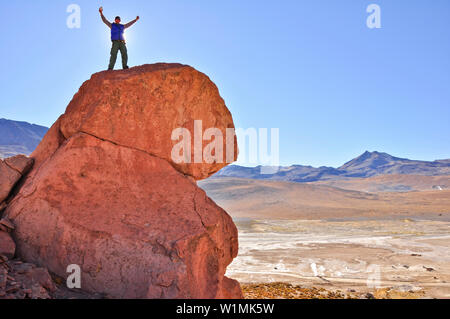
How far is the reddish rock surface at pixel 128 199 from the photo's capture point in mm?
4844

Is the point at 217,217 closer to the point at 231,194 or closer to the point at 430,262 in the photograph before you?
the point at 430,262

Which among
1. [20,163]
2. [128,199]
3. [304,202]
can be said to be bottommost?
[304,202]

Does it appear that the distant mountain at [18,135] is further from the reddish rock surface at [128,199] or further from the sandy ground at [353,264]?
the reddish rock surface at [128,199]

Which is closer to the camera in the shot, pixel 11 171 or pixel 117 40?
pixel 11 171

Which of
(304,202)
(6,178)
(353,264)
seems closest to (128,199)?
(6,178)

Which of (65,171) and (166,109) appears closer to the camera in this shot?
(65,171)

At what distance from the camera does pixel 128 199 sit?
215 inches

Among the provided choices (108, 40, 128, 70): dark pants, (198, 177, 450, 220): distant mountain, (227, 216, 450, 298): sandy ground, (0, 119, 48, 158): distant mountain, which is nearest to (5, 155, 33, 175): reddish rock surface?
(108, 40, 128, 70): dark pants

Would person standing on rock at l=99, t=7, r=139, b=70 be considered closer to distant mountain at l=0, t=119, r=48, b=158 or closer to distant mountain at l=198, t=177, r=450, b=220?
distant mountain at l=198, t=177, r=450, b=220

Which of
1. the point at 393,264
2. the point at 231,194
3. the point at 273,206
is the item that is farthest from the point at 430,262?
the point at 231,194

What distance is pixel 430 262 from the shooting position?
1802cm

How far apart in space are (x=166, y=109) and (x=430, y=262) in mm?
17602

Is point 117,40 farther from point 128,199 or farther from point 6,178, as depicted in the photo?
point 128,199
